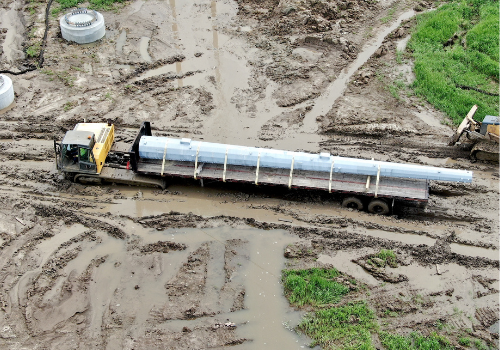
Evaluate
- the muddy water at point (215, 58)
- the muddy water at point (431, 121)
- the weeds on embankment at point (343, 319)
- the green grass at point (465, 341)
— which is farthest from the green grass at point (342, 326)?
the muddy water at point (431, 121)

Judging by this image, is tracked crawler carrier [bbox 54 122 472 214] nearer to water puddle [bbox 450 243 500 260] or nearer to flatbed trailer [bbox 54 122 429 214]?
flatbed trailer [bbox 54 122 429 214]

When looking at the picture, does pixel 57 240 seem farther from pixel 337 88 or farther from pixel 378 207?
pixel 337 88

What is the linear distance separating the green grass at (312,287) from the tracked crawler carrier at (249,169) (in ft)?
9.64

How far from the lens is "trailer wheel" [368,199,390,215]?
48.1ft

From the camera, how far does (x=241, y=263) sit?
13.1 m

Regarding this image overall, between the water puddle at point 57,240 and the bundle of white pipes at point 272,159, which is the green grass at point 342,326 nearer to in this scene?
the bundle of white pipes at point 272,159

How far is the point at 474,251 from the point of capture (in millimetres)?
13578

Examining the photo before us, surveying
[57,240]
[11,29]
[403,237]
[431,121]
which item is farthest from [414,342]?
[11,29]

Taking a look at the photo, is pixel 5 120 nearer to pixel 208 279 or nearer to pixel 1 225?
pixel 1 225

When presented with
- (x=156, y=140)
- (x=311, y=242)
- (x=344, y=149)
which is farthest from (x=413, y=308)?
(x=156, y=140)

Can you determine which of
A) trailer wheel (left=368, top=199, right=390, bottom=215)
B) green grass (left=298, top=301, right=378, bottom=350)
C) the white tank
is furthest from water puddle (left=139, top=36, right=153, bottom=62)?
green grass (left=298, top=301, right=378, bottom=350)

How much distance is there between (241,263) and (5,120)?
11105 mm

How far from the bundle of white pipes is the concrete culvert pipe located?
30.2ft

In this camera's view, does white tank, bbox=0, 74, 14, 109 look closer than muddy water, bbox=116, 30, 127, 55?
Yes
